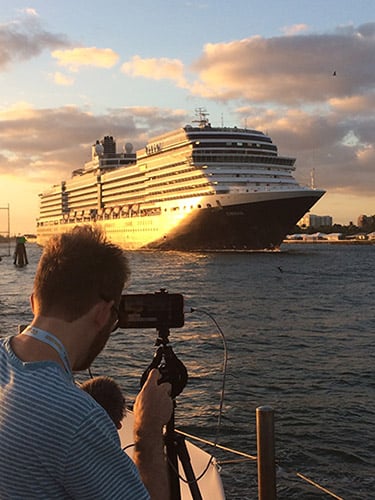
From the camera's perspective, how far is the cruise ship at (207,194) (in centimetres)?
5228

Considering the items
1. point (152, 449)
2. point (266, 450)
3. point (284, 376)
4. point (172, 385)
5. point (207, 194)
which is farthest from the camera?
point (207, 194)

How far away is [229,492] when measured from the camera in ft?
21.3

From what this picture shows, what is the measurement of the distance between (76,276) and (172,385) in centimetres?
97

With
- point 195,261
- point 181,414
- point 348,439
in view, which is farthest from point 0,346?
point 195,261

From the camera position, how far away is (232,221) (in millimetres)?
52750

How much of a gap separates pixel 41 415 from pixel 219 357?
12829 mm

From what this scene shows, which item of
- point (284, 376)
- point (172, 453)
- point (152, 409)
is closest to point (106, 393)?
point (172, 453)

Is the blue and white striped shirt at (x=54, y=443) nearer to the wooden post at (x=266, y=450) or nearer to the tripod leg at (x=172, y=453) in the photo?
the tripod leg at (x=172, y=453)

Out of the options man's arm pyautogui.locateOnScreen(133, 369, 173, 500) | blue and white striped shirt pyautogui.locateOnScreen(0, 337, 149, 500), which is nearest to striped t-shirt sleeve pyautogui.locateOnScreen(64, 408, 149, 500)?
blue and white striped shirt pyautogui.locateOnScreen(0, 337, 149, 500)

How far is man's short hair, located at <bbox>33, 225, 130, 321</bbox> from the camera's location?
1630mm

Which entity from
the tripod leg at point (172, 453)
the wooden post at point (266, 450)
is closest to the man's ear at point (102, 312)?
the tripod leg at point (172, 453)

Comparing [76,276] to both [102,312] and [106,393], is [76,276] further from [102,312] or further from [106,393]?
[106,393]

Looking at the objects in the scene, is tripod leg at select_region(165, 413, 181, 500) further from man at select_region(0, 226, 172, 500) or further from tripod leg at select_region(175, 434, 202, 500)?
man at select_region(0, 226, 172, 500)

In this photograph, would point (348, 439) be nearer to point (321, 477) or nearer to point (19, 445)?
point (321, 477)
